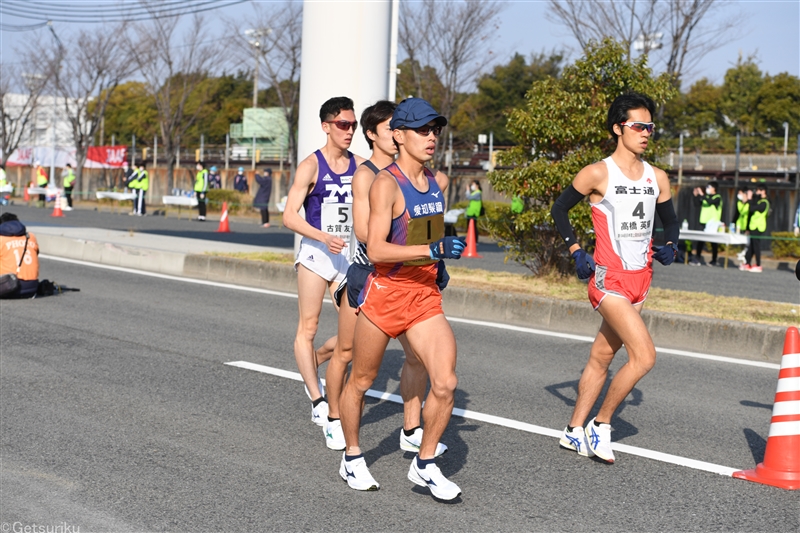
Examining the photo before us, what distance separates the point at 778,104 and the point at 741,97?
3753mm

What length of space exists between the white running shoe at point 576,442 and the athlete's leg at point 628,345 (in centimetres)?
17

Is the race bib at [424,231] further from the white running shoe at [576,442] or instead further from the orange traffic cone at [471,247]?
the orange traffic cone at [471,247]

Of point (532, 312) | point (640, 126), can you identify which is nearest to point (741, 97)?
point (532, 312)

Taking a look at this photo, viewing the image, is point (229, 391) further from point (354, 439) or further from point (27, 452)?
point (354, 439)

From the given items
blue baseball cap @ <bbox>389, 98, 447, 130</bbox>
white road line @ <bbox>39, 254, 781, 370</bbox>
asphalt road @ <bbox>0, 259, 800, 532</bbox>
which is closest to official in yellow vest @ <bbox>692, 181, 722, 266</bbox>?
white road line @ <bbox>39, 254, 781, 370</bbox>

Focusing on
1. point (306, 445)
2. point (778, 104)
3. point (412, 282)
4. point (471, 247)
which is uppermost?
point (778, 104)

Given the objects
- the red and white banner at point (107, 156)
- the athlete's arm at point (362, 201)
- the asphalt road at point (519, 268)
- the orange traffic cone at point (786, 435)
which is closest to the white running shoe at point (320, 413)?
the athlete's arm at point (362, 201)

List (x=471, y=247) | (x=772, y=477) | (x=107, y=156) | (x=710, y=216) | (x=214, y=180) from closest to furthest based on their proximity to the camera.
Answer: (x=772, y=477)
(x=471, y=247)
(x=710, y=216)
(x=214, y=180)
(x=107, y=156)

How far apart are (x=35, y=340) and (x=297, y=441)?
4.37 m

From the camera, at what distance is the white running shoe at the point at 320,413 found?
6.03 meters

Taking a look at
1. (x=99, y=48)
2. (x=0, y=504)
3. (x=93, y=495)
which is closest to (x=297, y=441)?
(x=93, y=495)

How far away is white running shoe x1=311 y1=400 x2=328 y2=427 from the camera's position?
6031 millimetres

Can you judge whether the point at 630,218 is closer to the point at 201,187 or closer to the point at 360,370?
the point at 360,370

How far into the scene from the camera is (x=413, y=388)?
542 centimetres
